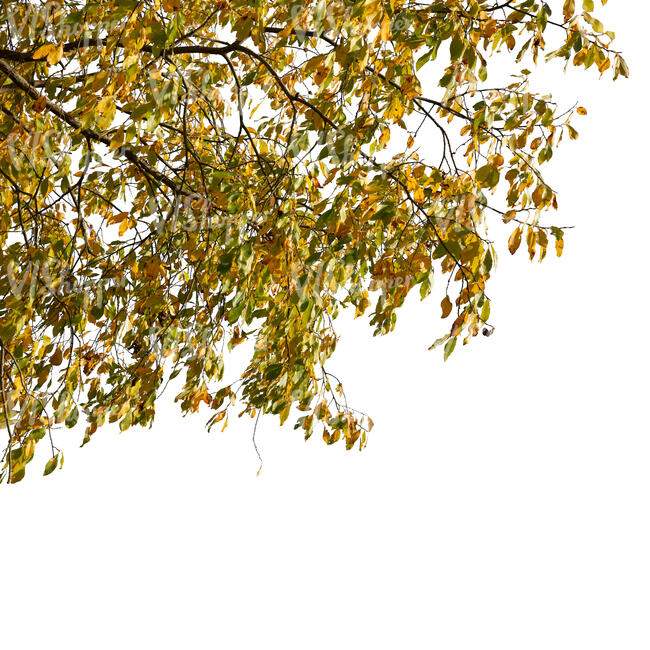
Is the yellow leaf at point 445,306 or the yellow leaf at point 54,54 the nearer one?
the yellow leaf at point 54,54

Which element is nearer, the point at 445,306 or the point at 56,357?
the point at 445,306

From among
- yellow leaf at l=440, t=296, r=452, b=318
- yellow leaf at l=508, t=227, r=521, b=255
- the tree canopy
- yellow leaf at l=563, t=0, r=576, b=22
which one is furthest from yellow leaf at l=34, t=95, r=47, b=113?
yellow leaf at l=563, t=0, r=576, b=22

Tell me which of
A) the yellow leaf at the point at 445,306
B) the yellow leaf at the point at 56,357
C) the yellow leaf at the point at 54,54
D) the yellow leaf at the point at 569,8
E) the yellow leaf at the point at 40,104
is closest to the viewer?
the yellow leaf at the point at 54,54

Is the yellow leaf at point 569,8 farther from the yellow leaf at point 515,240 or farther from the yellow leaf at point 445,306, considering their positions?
the yellow leaf at point 445,306

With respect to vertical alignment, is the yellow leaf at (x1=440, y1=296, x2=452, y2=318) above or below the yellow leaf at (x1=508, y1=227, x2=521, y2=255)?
below

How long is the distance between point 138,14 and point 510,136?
1.32 meters

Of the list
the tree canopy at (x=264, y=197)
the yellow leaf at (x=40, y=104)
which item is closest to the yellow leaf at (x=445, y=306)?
the tree canopy at (x=264, y=197)

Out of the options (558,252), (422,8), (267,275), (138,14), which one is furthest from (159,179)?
(558,252)

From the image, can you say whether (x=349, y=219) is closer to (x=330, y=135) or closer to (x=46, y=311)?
(x=330, y=135)

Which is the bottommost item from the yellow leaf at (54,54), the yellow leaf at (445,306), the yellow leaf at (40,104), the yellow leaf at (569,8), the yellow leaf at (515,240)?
the yellow leaf at (445,306)

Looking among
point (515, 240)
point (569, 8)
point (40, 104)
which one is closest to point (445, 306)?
point (515, 240)

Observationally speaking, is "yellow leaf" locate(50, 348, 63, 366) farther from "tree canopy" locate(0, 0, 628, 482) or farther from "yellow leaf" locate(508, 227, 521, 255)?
"yellow leaf" locate(508, 227, 521, 255)

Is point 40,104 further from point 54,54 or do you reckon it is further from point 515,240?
point 515,240

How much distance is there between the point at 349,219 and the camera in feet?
9.88
